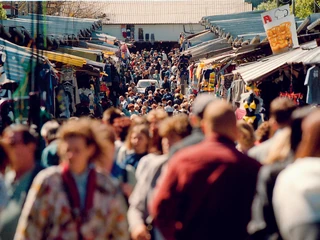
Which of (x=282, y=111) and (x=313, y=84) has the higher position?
(x=282, y=111)

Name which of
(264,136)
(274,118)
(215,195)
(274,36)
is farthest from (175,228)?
(274,36)

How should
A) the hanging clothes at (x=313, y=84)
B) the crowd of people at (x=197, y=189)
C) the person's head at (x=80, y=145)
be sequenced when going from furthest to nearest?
1. the hanging clothes at (x=313, y=84)
2. the person's head at (x=80, y=145)
3. the crowd of people at (x=197, y=189)

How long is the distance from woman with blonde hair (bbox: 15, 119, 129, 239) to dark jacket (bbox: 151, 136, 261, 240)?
1.11 ft

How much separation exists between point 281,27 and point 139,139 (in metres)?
11.1

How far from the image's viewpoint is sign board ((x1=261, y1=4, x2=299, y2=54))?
1806 centimetres

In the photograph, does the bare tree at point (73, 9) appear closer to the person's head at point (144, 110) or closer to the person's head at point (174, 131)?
the person's head at point (144, 110)

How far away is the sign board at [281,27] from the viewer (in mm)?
18062

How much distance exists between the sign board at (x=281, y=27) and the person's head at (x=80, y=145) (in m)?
13.0

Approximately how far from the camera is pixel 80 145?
537cm

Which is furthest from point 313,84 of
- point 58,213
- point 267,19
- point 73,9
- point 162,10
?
point 162,10

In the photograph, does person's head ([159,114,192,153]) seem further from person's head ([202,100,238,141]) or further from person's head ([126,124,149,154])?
person's head ([202,100,238,141])

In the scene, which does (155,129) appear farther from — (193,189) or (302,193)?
(302,193)

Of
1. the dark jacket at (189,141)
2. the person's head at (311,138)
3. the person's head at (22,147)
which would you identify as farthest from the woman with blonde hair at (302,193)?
the person's head at (22,147)

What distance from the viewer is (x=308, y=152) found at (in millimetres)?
4879
